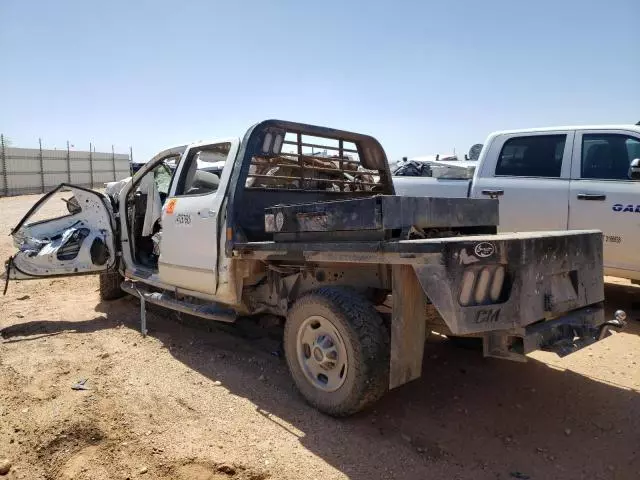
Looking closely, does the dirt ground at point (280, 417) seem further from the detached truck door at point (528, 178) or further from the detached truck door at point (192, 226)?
the detached truck door at point (528, 178)

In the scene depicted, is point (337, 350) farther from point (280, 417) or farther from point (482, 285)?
point (482, 285)

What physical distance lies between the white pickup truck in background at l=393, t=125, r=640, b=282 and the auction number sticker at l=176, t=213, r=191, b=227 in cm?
357

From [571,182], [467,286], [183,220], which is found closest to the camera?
[467,286]

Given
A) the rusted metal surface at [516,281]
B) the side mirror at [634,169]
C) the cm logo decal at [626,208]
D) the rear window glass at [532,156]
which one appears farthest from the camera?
the rear window glass at [532,156]

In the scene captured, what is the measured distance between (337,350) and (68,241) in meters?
3.90

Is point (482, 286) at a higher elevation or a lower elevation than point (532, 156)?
lower

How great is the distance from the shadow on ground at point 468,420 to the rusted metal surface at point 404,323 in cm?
44

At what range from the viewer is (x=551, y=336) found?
9.73ft

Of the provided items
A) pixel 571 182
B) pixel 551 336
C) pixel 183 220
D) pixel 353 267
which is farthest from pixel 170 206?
pixel 571 182

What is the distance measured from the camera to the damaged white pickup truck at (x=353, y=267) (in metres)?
2.79

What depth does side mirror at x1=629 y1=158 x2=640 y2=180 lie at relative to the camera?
494 centimetres

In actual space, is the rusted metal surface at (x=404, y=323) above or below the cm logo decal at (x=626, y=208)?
below

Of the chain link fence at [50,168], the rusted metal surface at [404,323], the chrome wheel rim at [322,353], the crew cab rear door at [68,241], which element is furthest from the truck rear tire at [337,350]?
the chain link fence at [50,168]

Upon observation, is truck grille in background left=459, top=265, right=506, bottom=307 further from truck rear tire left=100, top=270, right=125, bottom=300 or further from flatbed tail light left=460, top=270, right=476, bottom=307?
truck rear tire left=100, top=270, right=125, bottom=300
